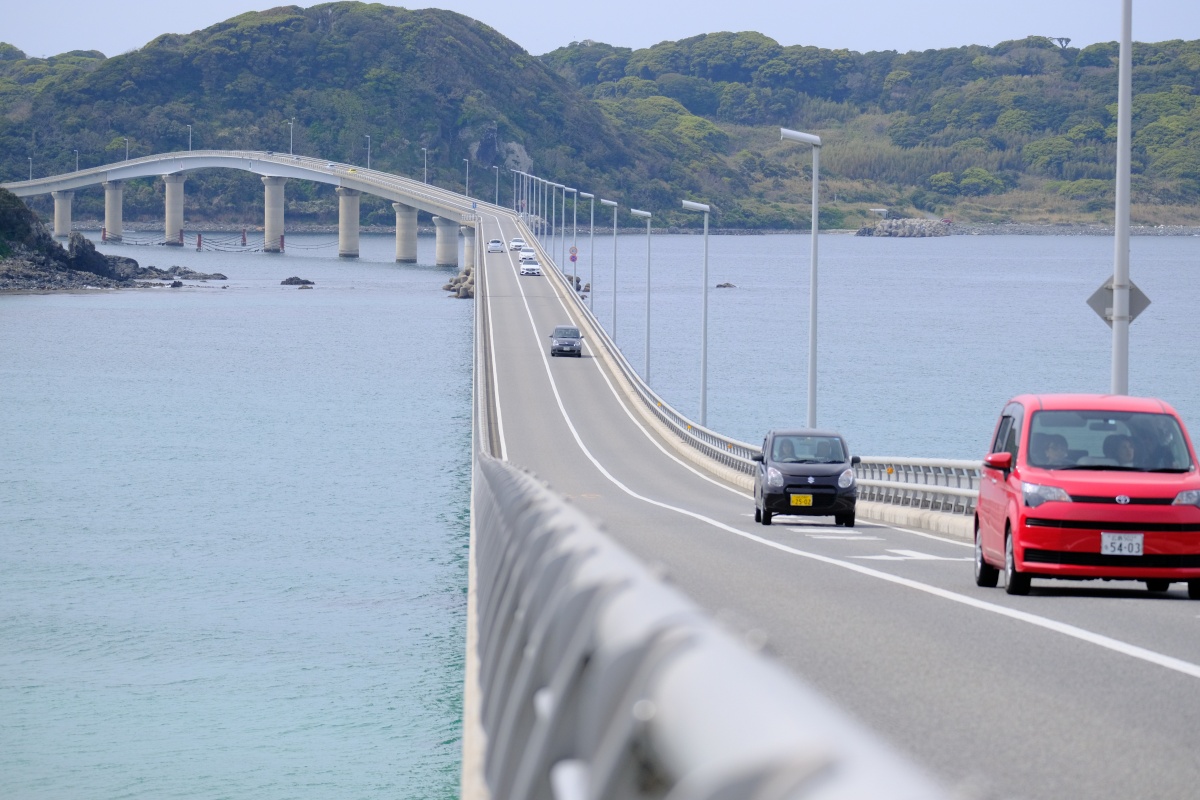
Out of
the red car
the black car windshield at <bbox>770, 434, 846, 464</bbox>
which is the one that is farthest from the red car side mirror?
the black car windshield at <bbox>770, 434, 846, 464</bbox>

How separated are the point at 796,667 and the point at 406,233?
18071 centimetres

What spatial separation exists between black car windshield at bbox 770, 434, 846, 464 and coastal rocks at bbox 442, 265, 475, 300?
347 feet

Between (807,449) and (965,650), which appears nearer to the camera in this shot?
(965,650)

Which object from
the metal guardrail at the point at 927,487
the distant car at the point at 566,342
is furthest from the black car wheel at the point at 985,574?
the distant car at the point at 566,342

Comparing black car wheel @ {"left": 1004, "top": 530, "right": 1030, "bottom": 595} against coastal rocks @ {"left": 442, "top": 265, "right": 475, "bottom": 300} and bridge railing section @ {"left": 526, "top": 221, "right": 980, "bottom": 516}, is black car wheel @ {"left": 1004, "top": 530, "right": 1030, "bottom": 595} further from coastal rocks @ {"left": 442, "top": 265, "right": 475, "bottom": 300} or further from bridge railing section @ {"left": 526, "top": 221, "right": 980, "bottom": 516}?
coastal rocks @ {"left": 442, "top": 265, "right": 475, "bottom": 300}

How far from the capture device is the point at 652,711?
2.43m

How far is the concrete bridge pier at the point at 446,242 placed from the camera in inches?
7151

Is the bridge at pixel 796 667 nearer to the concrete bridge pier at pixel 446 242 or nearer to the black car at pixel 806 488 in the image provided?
the black car at pixel 806 488

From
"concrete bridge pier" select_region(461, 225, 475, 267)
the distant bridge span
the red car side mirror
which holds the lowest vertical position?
the red car side mirror

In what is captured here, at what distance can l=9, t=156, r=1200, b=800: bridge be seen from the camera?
2068 millimetres

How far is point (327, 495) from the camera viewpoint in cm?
5031

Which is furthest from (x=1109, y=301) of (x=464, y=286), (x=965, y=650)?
(x=464, y=286)

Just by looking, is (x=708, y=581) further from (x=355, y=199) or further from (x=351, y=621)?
(x=355, y=199)

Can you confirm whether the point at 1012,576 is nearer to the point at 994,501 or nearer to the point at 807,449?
the point at 994,501
